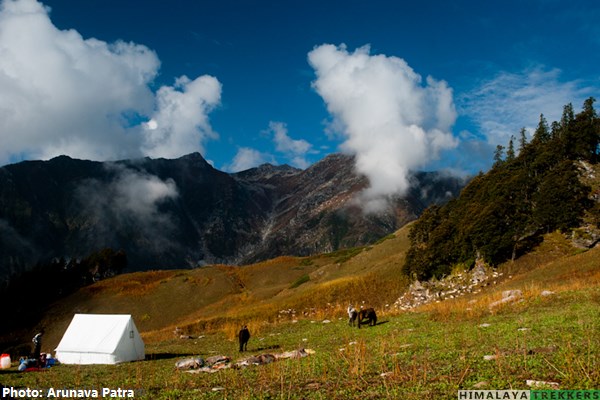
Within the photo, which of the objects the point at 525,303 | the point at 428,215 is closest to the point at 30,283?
the point at 428,215

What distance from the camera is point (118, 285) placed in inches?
4161

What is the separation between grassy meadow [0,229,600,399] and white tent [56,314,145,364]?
269 cm

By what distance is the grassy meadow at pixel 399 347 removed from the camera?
13484 mm

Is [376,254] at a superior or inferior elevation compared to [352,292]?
superior

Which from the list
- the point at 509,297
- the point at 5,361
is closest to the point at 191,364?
the point at 5,361

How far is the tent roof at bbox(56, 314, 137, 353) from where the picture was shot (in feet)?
115

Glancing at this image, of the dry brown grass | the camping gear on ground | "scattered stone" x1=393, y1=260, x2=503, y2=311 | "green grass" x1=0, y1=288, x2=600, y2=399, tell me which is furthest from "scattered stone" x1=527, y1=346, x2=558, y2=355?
"scattered stone" x1=393, y1=260, x2=503, y2=311

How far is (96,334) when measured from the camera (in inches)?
1426

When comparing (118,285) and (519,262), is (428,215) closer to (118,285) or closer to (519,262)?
(519,262)

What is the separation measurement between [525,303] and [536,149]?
2385 inches

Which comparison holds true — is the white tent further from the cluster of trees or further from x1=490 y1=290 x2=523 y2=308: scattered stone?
the cluster of trees

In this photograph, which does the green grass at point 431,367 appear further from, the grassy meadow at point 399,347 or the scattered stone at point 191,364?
the scattered stone at point 191,364

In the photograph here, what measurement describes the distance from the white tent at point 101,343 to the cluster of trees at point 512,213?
4133cm

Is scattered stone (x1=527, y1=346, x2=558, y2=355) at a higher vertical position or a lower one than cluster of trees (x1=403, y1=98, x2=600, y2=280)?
lower
